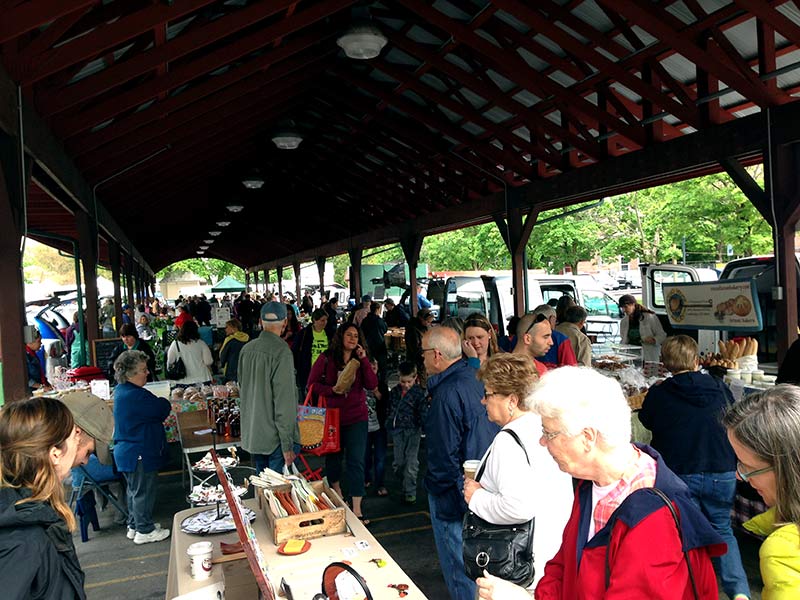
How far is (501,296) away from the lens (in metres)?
12.8

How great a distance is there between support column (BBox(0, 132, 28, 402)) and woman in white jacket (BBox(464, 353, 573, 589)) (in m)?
3.57

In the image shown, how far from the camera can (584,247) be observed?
27188 millimetres

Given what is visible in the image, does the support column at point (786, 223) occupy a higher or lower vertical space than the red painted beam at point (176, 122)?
lower

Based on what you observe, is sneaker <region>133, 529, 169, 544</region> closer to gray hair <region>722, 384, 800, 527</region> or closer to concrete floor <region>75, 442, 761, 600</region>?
concrete floor <region>75, 442, 761, 600</region>

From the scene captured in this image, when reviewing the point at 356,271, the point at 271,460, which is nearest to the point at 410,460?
the point at 271,460

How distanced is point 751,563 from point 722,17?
4589mm

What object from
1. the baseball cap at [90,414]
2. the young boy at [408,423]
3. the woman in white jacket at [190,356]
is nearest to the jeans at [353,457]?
the young boy at [408,423]

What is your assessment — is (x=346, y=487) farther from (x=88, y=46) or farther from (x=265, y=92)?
(x=265, y=92)

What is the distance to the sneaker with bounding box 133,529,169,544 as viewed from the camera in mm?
5113

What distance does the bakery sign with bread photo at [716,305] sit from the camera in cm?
586

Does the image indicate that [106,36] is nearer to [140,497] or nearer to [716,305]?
[140,497]

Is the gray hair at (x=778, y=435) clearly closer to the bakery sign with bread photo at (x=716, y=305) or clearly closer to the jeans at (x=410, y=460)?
the jeans at (x=410, y=460)

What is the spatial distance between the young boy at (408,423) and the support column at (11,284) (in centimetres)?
291

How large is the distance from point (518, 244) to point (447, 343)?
281 inches
